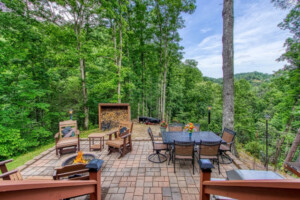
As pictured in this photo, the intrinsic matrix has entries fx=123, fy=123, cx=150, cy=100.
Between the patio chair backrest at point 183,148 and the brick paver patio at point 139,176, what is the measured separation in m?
0.48

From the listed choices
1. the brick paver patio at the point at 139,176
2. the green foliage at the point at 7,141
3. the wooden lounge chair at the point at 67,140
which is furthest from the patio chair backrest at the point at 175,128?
the green foliage at the point at 7,141

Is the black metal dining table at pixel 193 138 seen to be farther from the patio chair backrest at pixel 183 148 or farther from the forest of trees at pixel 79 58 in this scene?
the forest of trees at pixel 79 58

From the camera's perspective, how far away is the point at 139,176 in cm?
304

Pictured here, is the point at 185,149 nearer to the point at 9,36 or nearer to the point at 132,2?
the point at 9,36

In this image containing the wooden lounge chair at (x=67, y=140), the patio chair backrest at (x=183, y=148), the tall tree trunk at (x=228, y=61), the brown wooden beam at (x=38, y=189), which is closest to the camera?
the brown wooden beam at (x=38, y=189)

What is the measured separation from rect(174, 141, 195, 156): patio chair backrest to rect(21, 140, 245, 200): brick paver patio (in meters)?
0.48

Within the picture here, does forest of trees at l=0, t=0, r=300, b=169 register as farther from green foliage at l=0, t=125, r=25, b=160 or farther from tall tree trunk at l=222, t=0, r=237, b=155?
tall tree trunk at l=222, t=0, r=237, b=155

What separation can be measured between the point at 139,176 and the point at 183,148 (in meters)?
1.30

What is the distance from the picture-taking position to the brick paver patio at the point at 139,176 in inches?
98.5

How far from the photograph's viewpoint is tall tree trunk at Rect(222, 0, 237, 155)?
175 inches

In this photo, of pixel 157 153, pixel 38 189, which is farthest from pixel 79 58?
pixel 38 189

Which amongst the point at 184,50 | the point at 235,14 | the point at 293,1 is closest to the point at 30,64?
the point at 235,14

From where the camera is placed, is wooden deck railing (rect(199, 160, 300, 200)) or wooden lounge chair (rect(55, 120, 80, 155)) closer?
wooden deck railing (rect(199, 160, 300, 200))

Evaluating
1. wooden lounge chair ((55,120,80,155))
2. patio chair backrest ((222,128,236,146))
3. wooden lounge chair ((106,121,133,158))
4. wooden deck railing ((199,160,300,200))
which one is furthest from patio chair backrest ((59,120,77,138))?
patio chair backrest ((222,128,236,146))
